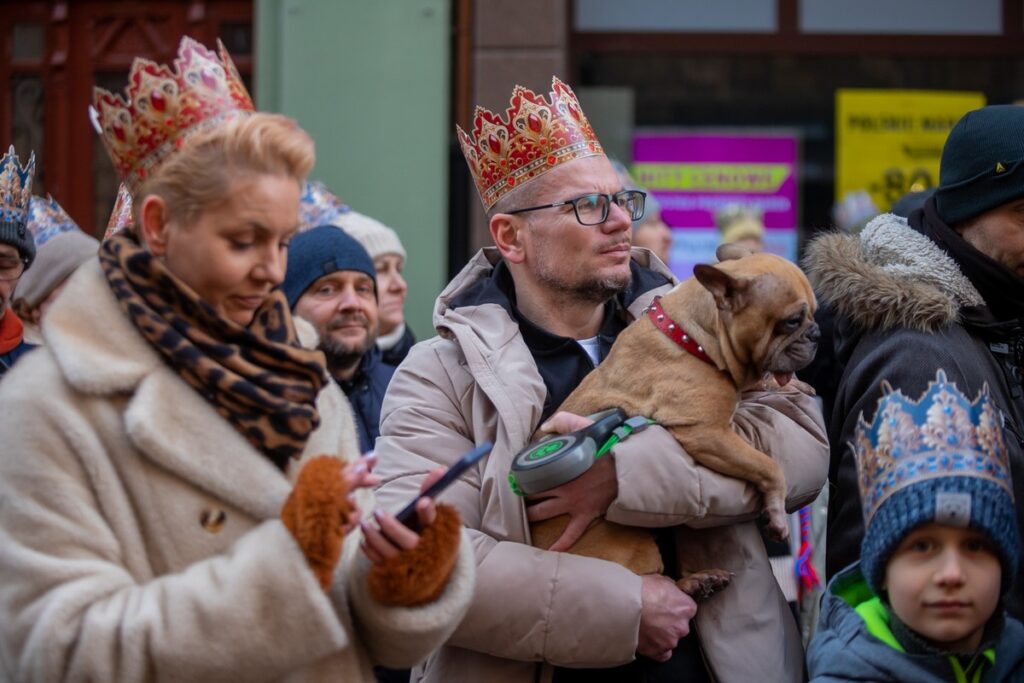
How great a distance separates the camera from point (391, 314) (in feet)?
20.5

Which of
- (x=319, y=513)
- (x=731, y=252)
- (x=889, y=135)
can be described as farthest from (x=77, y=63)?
(x=319, y=513)

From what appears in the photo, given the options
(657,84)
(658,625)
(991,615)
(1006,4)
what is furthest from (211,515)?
(1006,4)

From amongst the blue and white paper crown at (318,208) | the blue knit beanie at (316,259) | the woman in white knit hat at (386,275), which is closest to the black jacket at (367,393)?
the blue knit beanie at (316,259)

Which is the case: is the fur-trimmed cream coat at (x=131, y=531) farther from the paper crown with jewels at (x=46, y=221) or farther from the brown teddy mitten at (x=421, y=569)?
the paper crown with jewels at (x=46, y=221)

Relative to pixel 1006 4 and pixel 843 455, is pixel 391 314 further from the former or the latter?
pixel 1006 4

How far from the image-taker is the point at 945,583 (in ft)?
10.2

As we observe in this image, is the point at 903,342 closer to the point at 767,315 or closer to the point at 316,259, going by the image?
the point at 767,315

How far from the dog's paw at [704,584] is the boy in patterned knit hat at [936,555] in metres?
0.29

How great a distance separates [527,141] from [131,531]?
71.5 inches

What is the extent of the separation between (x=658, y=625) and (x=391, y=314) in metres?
3.15

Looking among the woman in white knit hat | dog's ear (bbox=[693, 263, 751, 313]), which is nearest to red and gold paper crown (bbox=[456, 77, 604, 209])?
dog's ear (bbox=[693, 263, 751, 313])

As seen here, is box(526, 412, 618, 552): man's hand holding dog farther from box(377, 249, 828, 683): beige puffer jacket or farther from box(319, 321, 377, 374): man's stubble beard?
box(319, 321, 377, 374): man's stubble beard

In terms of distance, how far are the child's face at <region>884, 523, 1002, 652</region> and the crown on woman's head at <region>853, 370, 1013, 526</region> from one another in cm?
14

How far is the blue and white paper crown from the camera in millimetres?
6141
